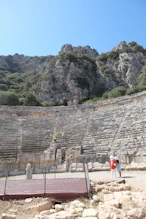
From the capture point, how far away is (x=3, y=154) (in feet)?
52.7

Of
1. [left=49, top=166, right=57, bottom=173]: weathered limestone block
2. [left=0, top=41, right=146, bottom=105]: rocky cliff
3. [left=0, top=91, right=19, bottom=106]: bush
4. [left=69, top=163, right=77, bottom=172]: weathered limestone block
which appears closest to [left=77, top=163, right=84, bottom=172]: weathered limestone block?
[left=69, top=163, right=77, bottom=172]: weathered limestone block

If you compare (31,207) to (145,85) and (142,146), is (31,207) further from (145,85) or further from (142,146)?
(145,85)

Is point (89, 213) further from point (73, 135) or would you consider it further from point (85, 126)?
point (85, 126)

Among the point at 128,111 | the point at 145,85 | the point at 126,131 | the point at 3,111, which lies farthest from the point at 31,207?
the point at 145,85

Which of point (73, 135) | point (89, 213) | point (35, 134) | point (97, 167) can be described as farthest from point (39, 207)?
point (35, 134)

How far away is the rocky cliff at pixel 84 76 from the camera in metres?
47.0

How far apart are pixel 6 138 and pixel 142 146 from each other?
11.5 meters

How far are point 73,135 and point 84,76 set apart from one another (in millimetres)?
35024

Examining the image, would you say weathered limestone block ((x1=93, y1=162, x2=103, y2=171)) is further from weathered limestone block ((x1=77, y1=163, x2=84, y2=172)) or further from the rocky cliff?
the rocky cliff

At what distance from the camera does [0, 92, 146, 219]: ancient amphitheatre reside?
13.8 metres

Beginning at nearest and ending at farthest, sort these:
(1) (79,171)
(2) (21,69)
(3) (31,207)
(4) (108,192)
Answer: (3) (31,207), (4) (108,192), (1) (79,171), (2) (21,69)

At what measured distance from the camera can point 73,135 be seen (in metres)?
19.4

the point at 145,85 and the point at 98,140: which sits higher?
the point at 145,85

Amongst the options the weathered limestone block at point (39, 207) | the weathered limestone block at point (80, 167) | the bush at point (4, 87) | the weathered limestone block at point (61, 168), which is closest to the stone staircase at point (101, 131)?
the weathered limestone block at point (80, 167)
